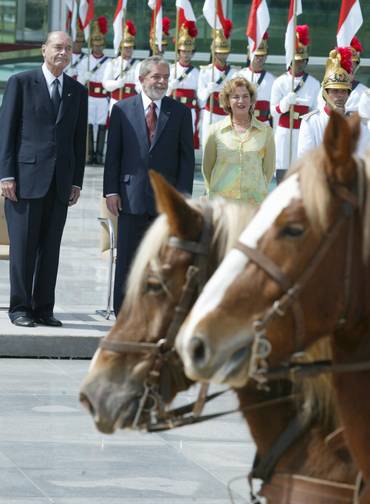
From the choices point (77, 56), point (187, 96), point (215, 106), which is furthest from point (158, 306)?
point (77, 56)

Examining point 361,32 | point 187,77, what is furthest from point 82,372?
point 361,32

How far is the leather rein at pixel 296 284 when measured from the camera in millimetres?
3154

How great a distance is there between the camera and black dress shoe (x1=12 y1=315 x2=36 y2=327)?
9.65 m

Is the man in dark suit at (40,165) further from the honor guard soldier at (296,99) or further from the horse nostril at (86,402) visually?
the honor guard soldier at (296,99)

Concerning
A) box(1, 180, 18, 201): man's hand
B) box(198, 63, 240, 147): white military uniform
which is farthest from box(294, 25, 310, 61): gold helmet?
box(1, 180, 18, 201): man's hand

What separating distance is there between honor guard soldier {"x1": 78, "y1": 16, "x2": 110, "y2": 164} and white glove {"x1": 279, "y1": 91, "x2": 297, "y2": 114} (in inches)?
299

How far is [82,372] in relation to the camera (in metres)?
8.98

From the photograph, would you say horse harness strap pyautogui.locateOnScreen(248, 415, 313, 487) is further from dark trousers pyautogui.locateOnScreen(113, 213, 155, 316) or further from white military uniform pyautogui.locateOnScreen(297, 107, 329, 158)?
white military uniform pyautogui.locateOnScreen(297, 107, 329, 158)

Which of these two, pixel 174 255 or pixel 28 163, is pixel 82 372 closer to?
pixel 28 163

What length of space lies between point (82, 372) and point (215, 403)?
4.47 feet

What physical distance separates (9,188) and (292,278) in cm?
648

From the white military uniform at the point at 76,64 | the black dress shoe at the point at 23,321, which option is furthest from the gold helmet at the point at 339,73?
the white military uniform at the point at 76,64

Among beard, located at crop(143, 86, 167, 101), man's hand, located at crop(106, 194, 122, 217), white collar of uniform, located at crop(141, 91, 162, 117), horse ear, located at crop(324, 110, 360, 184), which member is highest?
horse ear, located at crop(324, 110, 360, 184)

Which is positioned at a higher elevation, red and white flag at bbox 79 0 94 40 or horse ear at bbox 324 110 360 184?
horse ear at bbox 324 110 360 184
